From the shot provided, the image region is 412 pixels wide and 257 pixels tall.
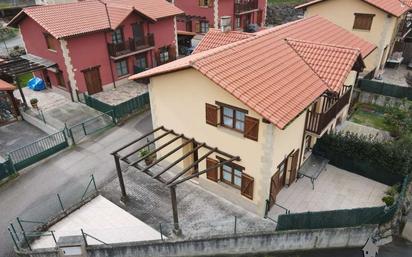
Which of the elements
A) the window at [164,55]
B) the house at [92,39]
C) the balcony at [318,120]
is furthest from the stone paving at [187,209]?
the window at [164,55]

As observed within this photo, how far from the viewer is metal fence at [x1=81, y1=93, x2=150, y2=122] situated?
24.6 m

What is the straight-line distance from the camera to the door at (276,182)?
602 inches

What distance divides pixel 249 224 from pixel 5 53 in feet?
126

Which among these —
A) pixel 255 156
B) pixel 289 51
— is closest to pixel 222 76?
pixel 255 156

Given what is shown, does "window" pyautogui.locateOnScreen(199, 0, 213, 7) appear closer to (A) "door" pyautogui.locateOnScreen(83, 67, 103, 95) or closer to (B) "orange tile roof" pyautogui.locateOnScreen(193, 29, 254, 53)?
(A) "door" pyautogui.locateOnScreen(83, 67, 103, 95)

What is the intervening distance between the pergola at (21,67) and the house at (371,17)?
24269mm

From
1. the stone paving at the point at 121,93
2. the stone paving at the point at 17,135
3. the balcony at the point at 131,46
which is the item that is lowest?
the stone paving at the point at 17,135

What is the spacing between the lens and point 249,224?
15430 mm

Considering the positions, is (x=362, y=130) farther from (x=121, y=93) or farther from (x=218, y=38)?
(x=121, y=93)

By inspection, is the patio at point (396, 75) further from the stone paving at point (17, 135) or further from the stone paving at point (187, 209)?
the stone paving at point (17, 135)

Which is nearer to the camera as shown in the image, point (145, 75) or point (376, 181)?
point (145, 75)

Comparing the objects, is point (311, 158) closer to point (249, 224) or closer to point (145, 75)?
point (249, 224)

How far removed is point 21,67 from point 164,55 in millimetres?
13593

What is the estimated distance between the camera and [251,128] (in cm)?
1391
